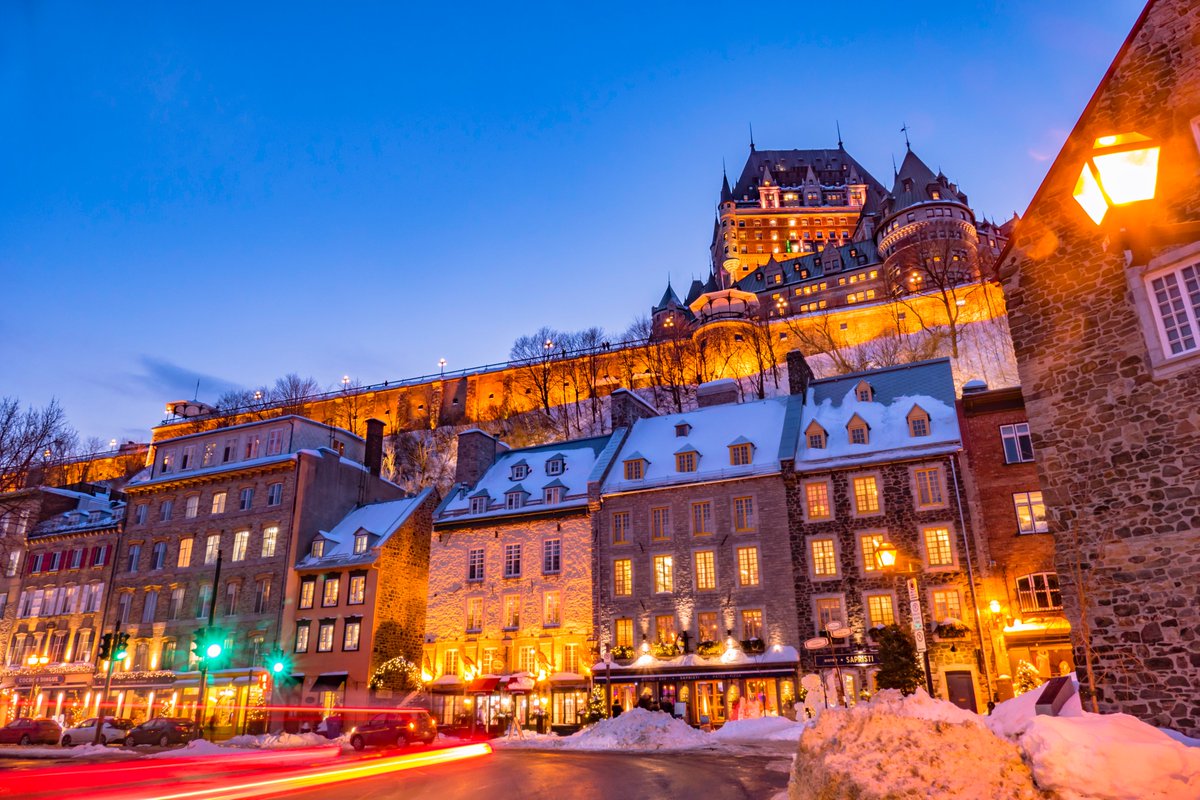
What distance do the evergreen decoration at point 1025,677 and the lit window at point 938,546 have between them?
14.0ft

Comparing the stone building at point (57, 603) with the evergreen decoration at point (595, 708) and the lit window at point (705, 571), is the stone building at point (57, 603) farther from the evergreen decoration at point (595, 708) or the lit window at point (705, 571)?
the lit window at point (705, 571)

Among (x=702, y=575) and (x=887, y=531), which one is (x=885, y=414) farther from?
(x=702, y=575)

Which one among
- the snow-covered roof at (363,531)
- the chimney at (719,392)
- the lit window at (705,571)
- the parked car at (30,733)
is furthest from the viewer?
the chimney at (719,392)

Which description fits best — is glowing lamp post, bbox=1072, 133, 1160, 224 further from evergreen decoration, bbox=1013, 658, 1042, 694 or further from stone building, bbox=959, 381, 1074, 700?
evergreen decoration, bbox=1013, 658, 1042, 694

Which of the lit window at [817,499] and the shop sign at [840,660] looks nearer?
the shop sign at [840,660]

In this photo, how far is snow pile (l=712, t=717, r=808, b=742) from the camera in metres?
27.6

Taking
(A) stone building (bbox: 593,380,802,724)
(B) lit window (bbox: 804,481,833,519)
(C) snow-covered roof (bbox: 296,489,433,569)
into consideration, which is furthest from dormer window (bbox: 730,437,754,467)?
Answer: (C) snow-covered roof (bbox: 296,489,433,569)

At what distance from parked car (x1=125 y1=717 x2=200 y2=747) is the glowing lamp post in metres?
38.7

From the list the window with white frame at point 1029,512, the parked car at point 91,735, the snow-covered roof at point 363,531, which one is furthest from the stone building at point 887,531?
the parked car at point 91,735

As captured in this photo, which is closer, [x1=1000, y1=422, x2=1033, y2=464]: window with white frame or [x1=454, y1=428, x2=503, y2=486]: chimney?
[x1=1000, y1=422, x2=1033, y2=464]: window with white frame

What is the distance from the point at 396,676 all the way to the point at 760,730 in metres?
19.5

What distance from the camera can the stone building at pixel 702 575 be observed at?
3422 centimetres

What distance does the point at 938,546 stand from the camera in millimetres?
32531

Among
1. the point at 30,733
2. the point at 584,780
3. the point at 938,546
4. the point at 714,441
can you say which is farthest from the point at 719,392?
the point at 30,733
